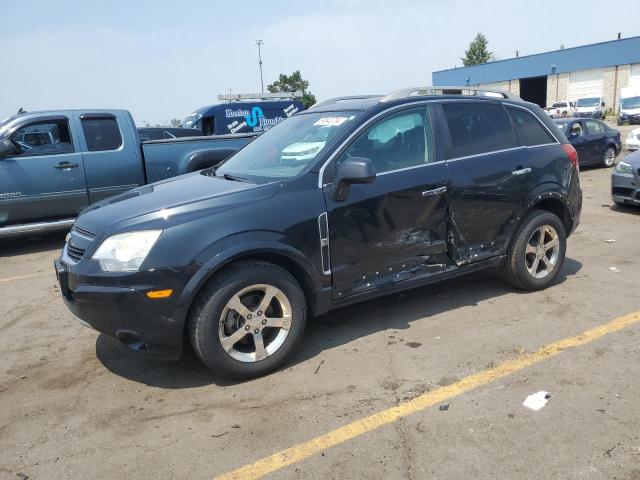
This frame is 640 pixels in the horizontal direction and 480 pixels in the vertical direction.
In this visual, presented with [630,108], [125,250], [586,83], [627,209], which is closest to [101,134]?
[125,250]

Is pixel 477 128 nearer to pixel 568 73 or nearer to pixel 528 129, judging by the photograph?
pixel 528 129

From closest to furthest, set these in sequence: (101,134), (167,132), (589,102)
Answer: (101,134), (167,132), (589,102)

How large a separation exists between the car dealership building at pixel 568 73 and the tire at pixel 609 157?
3711cm

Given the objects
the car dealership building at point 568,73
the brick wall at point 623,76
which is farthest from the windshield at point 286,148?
the brick wall at point 623,76

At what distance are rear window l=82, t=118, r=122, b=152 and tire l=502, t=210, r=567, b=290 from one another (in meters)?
5.99

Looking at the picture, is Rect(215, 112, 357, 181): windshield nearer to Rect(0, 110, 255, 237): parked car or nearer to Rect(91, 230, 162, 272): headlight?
Rect(91, 230, 162, 272): headlight

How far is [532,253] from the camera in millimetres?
5004

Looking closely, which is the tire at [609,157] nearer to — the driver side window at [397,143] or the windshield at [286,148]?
the driver side window at [397,143]

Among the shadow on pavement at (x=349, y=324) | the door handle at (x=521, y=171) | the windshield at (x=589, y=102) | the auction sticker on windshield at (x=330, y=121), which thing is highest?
the auction sticker on windshield at (x=330, y=121)

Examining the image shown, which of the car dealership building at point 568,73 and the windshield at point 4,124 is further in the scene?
the car dealership building at point 568,73

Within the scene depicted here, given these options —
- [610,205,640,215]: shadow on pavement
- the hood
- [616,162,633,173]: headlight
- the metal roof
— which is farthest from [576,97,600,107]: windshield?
the hood

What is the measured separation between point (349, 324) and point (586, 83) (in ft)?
181

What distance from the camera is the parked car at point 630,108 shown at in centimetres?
3606

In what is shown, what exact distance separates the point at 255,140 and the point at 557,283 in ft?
10.7
